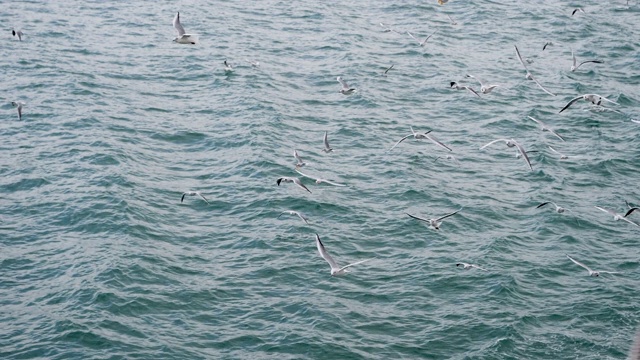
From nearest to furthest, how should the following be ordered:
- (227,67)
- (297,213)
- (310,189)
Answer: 1. (297,213)
2. (310,189)
3. (227,67)

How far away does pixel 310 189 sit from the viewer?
4497cm

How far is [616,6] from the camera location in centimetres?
7394

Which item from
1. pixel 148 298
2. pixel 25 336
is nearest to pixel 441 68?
pixel 148 298

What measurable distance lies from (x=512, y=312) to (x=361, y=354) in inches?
252

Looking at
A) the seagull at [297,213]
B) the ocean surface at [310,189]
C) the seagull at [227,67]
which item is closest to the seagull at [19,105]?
the ocean surface at [310,189]

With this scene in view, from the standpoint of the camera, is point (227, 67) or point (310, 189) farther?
point (227, 67)

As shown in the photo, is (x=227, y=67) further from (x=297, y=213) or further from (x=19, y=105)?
(x=297, y=213)

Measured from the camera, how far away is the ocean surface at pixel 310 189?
112 ft

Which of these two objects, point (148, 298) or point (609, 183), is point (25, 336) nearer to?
point (148, 298)

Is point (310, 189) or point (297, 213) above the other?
point (297, 213)

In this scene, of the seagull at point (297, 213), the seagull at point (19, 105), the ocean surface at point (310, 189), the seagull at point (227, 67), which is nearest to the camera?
the ocean surface at point (310, 189)

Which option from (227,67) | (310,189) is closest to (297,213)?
(310,189)

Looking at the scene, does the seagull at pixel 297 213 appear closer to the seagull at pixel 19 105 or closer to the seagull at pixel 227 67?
the seagull at pixel 19 105

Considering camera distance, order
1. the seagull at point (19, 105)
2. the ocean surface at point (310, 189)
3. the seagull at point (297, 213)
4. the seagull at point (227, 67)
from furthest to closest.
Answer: the seagull at point (227, 67) < the seagull at point (19, 105) < the seagull at point (297, 213) < the ocean surface at point (310, 189)
